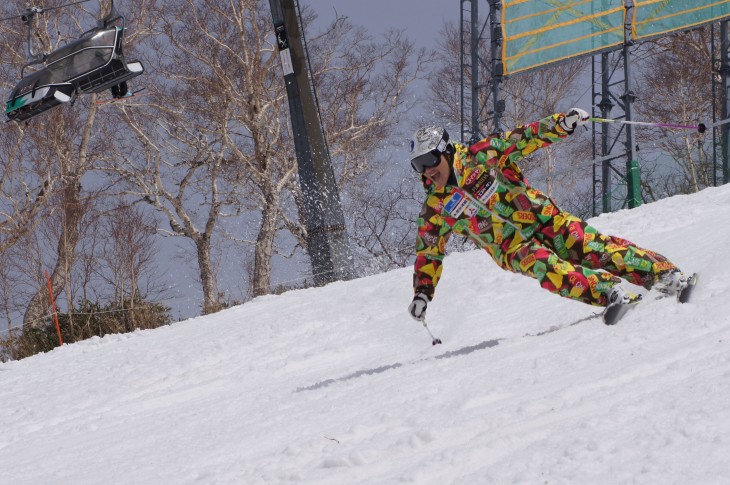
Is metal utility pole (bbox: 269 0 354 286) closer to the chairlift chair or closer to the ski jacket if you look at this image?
the chairlift chair

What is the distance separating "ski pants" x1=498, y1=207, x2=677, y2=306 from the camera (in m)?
4.91

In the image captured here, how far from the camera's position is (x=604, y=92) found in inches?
675

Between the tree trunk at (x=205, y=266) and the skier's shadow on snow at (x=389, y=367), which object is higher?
the tree trunk at (x=205, y=266)

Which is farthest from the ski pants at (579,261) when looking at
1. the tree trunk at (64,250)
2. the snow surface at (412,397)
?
the tree trunk at (64,250)

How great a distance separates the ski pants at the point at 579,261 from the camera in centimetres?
491

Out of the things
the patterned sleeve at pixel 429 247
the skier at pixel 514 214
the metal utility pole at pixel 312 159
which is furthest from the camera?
the metal utility pole at pixel 312 159

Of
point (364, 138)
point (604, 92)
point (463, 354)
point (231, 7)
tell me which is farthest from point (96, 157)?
point (463, 354)

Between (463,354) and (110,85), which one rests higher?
(110,85)

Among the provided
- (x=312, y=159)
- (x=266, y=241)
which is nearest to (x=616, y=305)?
(x=312, y=159)

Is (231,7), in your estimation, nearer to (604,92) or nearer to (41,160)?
(41,160)

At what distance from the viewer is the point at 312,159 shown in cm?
1395

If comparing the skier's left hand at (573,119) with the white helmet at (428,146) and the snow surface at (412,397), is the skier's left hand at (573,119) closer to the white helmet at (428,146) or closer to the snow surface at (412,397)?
the white helmet at (428,146)

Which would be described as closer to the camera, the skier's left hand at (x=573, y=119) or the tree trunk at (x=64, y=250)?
the skier's left hand at (x=573, y=119)

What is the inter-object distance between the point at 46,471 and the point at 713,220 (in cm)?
711
